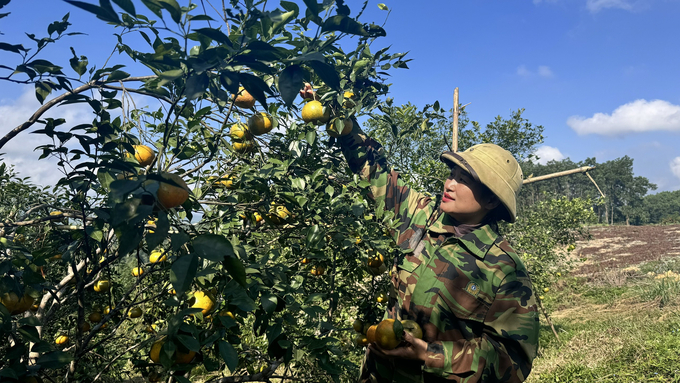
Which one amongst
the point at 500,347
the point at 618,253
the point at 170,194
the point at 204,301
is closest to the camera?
the point at 170,194

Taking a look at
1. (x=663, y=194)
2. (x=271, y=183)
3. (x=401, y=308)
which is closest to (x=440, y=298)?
(x=401, y=308)

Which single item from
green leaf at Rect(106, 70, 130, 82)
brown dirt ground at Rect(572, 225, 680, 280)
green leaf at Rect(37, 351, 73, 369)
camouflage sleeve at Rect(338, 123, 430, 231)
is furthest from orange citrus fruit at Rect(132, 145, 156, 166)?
brown dirt ground at Rect(572, 225, 680, 280)

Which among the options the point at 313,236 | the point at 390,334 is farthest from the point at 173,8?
the point at 390,334

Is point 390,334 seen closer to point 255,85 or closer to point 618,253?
point 255,85

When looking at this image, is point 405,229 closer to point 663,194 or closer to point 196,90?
point 196,90

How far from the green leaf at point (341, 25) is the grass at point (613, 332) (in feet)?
17.5

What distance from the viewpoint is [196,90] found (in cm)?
70

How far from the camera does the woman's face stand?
1876 millimetres

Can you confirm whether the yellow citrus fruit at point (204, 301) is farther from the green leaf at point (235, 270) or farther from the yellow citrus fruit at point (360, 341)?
the yellow citrus fruit at point (360, 341)

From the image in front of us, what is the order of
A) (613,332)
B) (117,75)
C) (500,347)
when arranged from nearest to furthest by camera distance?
1. (117,75)
2. (500,347)
3. (613,332)

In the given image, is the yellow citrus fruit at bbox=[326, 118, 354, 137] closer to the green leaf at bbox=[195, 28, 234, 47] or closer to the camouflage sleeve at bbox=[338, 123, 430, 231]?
the camouflage sleeve at bbox=[338, 123, 430, 231]

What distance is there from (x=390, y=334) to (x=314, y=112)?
3.20ft

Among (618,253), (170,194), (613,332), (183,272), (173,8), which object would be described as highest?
(173,8)

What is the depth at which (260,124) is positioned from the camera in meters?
1.72
